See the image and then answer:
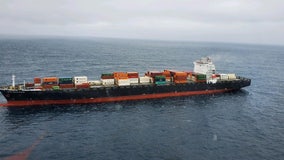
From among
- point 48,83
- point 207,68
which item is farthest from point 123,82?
point 207,68

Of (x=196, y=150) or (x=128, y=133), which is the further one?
(x=128, y=133)

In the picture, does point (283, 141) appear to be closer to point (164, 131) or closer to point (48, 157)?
point (164, 131)

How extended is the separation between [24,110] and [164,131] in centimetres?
3576

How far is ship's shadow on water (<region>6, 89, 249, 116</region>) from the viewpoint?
6931 cm

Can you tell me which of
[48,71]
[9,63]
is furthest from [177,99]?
[9,63]

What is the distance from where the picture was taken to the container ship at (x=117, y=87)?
73250 millimetres

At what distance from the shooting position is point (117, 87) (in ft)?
265

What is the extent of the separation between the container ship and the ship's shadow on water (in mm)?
2432

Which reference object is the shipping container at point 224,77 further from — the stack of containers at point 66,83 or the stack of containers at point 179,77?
the stack of containers at point 66,83

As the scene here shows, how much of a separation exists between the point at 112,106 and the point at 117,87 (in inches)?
281

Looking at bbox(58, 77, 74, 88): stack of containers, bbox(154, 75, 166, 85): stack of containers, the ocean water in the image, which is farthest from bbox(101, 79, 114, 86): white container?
bbox(154, 75, 166, 85): stack of containers

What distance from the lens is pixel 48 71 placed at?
12206 centimetres

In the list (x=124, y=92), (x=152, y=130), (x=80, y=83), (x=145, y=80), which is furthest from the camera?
(x=145, y=80)

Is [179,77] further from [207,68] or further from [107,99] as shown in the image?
[107,99]
